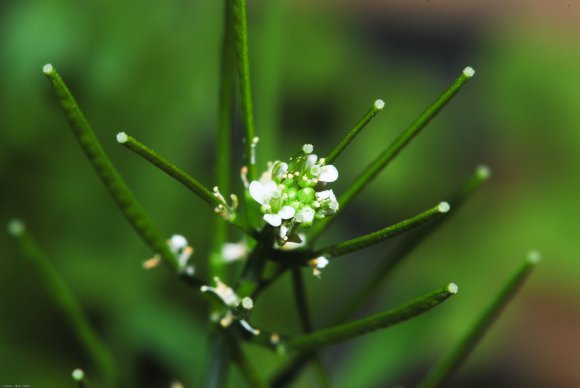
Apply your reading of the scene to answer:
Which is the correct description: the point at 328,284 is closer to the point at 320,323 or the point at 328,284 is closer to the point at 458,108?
the point at 320,323

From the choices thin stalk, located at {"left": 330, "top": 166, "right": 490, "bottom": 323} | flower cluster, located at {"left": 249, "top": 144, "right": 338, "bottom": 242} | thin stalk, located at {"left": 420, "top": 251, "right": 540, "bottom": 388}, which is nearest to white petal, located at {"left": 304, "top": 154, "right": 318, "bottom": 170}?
flower cluster, located at {"left": 249, "top": 144, "right": 338, "bottom": 242}

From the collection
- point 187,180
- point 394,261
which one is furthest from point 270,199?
point 394,261

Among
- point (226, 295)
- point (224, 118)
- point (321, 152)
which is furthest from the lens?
point (321, 152)

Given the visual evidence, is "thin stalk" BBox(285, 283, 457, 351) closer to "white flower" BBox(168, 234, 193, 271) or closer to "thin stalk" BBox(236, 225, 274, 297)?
"thin stalk" BBox(236, 225, 274, 297)

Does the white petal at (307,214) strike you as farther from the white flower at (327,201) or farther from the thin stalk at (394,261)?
the thin stalk at (394,261)

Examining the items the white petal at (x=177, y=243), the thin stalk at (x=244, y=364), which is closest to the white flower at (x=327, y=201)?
the white petal at (x=177, y=243)

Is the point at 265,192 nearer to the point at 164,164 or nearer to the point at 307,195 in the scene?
the point at 307,195

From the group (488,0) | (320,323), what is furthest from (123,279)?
(488,0)
